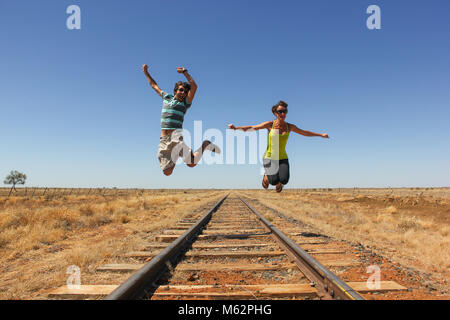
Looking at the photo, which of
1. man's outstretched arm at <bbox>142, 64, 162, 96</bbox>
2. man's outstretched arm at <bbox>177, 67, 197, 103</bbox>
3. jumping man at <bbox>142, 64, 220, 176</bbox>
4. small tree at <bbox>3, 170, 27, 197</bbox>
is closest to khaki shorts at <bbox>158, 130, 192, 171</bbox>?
jumping man at <bbox>142, 64, 220, 176</bbox>

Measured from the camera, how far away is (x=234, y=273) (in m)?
3.45

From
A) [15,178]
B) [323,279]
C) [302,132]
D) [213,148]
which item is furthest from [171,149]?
[15,178]

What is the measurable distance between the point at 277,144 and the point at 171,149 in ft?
7.54

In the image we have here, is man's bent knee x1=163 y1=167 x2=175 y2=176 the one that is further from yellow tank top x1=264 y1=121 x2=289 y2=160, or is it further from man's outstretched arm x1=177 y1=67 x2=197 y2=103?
yellow tank top x1=264 y1=121 x2=289 y2=160

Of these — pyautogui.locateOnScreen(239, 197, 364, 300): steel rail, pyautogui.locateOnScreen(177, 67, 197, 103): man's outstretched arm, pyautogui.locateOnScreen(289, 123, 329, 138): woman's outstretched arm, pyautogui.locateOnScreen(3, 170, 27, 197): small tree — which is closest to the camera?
pyautogui.locateOnScreen(239, 197, 364, 300): steel rail

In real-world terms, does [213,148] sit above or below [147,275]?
above

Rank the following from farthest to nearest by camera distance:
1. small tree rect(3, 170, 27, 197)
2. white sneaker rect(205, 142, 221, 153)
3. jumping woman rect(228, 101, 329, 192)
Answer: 1. small tree rect(3, 170, 27, 197)
2. jumping woman rect(228, 101, 329, 192)
3. white sneaker rect(205, 142, 221, 153)

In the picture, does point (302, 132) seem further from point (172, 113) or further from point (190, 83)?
point (172, 113)

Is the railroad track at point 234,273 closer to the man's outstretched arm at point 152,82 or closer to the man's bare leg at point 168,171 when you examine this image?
the man's bare leg at point 168,171

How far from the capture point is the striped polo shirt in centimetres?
408

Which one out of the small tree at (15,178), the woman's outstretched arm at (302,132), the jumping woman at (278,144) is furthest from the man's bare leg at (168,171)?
the small tree at (15,178)

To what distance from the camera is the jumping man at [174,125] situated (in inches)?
160

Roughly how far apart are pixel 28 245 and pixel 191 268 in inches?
197

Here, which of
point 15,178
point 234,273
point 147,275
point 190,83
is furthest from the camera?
point 15,178
